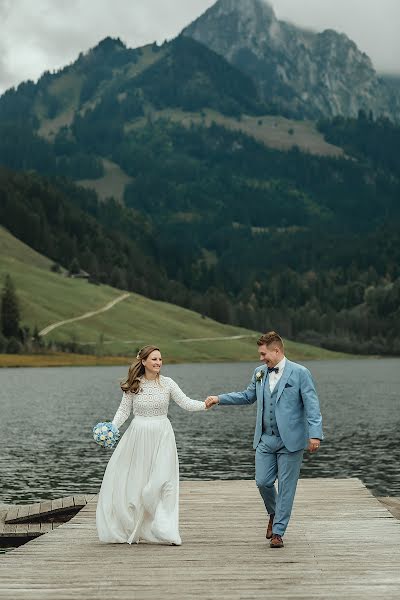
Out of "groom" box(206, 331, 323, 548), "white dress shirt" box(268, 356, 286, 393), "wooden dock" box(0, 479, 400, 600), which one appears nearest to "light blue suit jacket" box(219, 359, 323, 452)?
"groom" box(206, 331, 323, 548)

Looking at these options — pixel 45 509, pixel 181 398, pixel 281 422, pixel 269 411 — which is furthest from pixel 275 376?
pixel 45 509

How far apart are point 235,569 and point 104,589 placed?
2.96m

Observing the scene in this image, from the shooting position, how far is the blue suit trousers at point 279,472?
2092 centimetres

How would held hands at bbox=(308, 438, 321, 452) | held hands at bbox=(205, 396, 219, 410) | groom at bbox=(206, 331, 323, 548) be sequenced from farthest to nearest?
held hands at bbox=(205, 396, 219, 410) < groom at bbox=(206, 331, 323, 548) < held hands at bbox=(308, 438, 321, 452)

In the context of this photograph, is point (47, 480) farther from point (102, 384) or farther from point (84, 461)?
point (102, 384)

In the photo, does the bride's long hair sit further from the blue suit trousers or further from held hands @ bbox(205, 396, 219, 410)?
the blue suit trousers

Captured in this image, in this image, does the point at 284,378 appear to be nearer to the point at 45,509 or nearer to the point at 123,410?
the point at 123,410

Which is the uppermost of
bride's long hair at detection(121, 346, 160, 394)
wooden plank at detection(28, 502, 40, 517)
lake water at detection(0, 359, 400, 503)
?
bride's long hair at detection(121, 346, 160, 394)

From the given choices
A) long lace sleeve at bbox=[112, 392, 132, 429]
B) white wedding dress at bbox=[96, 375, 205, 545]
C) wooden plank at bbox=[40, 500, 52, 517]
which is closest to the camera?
white wedding dress at bbox=[96, 375, 205, 545]

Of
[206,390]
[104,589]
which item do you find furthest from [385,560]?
[206,390]

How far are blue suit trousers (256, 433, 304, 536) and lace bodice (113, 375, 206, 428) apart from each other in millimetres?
1873

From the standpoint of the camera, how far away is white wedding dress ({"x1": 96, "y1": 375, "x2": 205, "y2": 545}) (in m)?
21.3

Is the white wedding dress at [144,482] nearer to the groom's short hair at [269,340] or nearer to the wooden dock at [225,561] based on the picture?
the wooden dock at [225,561]

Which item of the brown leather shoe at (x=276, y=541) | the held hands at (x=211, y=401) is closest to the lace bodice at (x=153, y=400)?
the held hands at (x=211, y=401)
